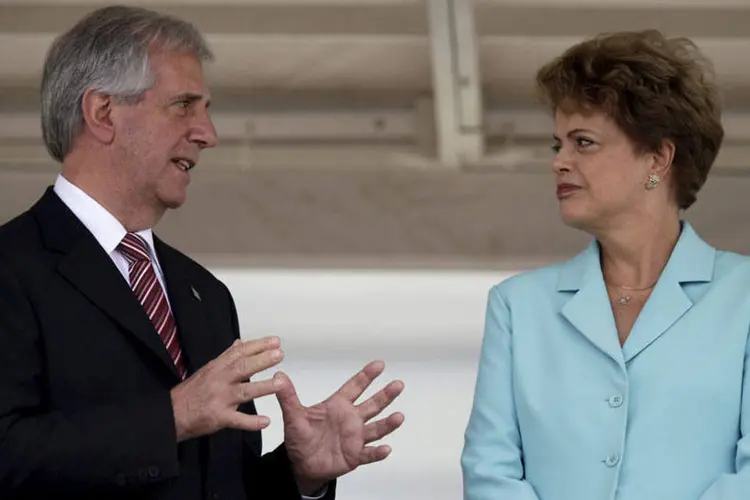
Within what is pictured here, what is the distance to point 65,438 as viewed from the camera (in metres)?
2.04

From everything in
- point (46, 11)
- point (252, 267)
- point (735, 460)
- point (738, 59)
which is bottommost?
point (735, 460)

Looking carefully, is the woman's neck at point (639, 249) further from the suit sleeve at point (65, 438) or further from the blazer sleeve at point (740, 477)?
the suit sleeve at point (65, 438)

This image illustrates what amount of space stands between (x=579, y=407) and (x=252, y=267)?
1392 mm

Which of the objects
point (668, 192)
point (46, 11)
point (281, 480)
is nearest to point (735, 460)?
point (668, 192)

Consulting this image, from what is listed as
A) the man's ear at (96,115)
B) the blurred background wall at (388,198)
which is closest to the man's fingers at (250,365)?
the man's ear at (96,115)

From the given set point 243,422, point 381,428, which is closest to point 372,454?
point 381,428

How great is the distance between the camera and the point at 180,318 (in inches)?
92.5

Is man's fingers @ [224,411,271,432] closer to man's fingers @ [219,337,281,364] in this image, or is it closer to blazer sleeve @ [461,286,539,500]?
man's fingers @ [219,337,281,364]

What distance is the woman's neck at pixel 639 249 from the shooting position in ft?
8.30

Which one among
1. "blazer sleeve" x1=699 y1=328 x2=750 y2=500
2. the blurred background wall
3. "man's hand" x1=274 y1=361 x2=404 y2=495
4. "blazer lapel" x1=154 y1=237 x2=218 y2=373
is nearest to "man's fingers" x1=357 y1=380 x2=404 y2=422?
"man's hand" x1=274 y1=361 x2=404 y2=495

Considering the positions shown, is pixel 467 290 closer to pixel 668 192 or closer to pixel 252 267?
pixel 252 267

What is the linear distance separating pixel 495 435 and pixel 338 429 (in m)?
0.26

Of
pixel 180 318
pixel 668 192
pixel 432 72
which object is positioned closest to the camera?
pixel 180 318

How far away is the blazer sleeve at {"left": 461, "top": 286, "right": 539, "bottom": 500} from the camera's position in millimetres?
2404
